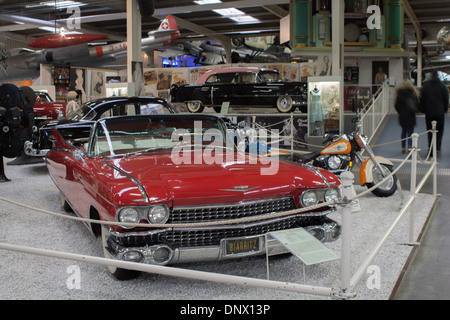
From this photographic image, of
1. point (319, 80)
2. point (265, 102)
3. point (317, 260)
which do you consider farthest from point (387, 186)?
point (265, 102)

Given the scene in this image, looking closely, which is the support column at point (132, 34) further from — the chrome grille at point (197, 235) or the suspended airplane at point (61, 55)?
the chrome grille at point (197, 235)

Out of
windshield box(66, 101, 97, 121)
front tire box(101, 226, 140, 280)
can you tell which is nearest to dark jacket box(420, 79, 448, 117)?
windshield box(66, 101, 97, 121)

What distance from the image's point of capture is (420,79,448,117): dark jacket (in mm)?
9508

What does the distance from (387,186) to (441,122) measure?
363cm

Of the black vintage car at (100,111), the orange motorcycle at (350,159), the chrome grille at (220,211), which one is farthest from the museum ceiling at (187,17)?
the chrome grille at (220,211)

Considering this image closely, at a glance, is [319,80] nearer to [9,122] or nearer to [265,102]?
[265,102]

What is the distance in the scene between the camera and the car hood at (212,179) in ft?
11.0

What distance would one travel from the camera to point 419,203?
21.4 feet

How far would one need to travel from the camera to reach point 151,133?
4770mm

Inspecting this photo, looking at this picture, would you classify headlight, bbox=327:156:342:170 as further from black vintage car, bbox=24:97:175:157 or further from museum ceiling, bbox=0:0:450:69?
museum ceiling, bbox=0:0:450:69

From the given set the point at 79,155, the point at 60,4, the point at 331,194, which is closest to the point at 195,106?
the point at 60,4

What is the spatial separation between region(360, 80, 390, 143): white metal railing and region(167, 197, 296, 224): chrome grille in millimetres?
7249

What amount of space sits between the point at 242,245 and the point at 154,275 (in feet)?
2.79

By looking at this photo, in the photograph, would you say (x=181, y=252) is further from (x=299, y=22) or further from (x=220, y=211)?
(x=299, y=22)
